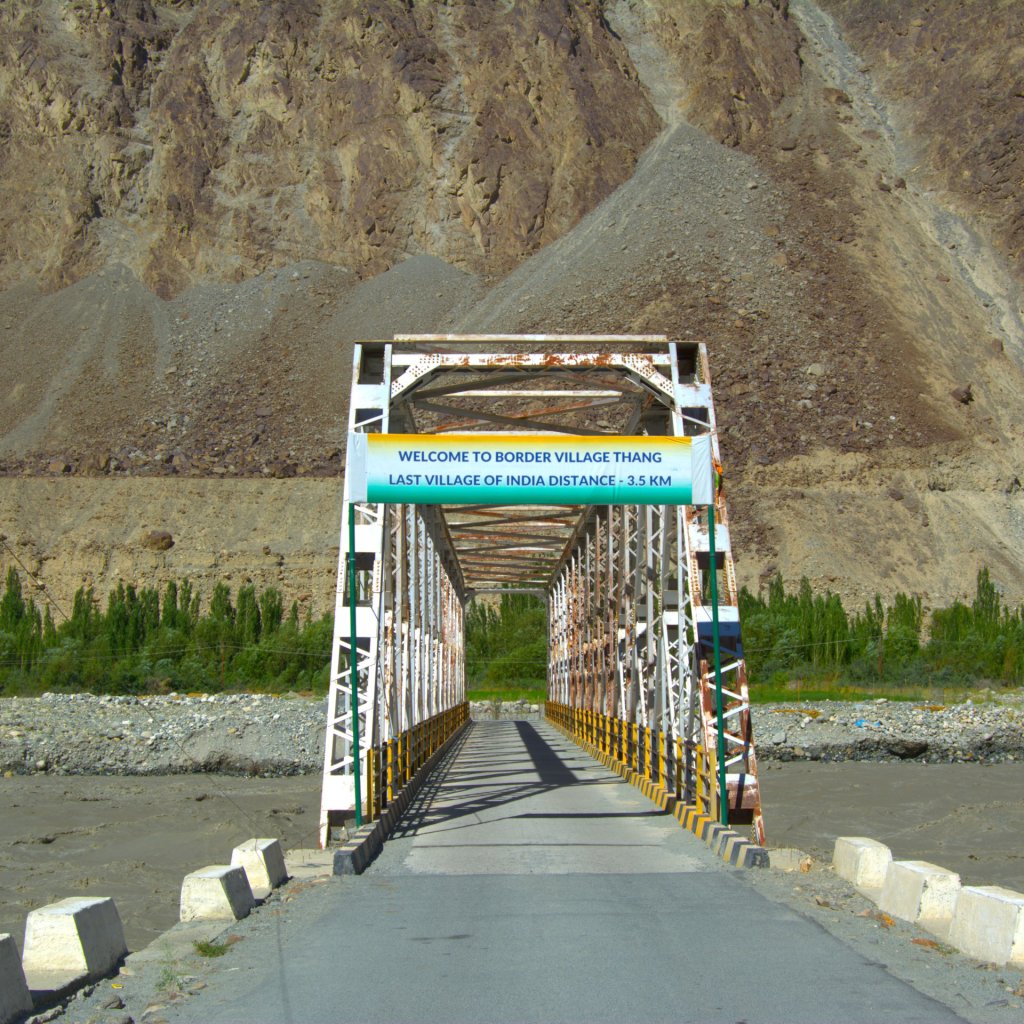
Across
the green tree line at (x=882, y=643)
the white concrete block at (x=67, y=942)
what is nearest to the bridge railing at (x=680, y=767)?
the white concrete block at (x=67, y=942)

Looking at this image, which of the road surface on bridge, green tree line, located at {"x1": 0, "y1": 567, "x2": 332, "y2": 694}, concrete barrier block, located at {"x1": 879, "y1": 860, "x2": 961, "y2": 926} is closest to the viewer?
the road surface on bridge

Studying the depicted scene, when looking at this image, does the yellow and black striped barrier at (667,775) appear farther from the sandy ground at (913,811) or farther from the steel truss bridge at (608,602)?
the sandy ground at (913,811)

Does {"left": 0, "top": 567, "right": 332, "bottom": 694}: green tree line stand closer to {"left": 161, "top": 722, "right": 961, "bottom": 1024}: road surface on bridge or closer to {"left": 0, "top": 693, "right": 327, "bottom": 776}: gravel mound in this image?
{"left": 0, "top": 693, "right": 327, "bottom": 776}: gravel mound

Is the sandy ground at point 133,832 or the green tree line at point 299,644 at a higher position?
the green tree line at point 299,644

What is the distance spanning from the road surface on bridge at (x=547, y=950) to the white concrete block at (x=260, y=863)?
349mm

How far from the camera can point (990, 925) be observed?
21.4 ft

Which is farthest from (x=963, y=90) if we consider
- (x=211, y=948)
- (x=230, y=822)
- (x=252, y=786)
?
(x=211, y=948)

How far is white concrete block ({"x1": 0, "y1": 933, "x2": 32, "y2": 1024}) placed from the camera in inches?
211

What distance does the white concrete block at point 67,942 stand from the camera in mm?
6270

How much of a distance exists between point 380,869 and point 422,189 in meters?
89.8

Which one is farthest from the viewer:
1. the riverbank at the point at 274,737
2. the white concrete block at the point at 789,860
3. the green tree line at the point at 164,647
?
the green tree line at the point at 164,647

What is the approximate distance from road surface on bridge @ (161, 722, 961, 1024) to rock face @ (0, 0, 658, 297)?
84.5 meters

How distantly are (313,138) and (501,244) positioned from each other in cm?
1771

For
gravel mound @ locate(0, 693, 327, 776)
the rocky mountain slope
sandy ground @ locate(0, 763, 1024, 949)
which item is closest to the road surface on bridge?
sandy ground @ locate(0, 763, 1024, 949)
